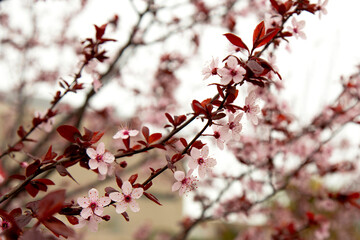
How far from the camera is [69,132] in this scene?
1.18 m

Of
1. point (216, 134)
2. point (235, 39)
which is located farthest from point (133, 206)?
point (235, 39)

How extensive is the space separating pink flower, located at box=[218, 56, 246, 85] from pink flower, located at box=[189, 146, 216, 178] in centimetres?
22

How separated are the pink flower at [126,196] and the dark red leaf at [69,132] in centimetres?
25

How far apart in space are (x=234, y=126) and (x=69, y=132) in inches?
21.1

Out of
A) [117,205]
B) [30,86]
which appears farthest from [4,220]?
[30,86]

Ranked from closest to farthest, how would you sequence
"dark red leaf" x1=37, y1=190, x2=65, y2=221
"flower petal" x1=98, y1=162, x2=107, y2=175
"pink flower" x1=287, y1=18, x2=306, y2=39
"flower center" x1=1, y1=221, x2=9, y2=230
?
1. "dark red leaf" x1=37, y1=190, x2=65, y2=221
2. "flower center" x1=1, y1=221, x2=9, y2=230
3. "flower petal" x1=98, y1=162, x2=107, y2=175
4. "pink flower" x1=287, y1=18, x2=306, y2=39

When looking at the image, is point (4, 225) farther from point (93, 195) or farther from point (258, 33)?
point (258, 33)

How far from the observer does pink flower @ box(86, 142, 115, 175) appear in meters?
1.13

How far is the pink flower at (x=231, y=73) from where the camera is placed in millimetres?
1053

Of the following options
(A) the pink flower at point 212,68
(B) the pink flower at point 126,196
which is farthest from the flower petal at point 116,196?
(A) the pink flower at point 212,68

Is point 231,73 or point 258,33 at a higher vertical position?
point 258,33

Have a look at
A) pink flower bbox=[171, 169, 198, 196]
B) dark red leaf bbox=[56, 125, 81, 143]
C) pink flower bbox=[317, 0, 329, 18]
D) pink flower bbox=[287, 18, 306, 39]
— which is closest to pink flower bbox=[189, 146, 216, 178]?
pink flower bbox=[171, 169, 198, 196]

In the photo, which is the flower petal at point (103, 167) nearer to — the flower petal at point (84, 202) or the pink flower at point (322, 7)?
the flower petal at point (84, 202)

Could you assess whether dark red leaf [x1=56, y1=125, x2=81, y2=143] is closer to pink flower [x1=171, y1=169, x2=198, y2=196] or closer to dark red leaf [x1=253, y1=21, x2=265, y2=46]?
pink flower [x1=171, y1=169, x2=198, y2=196]
